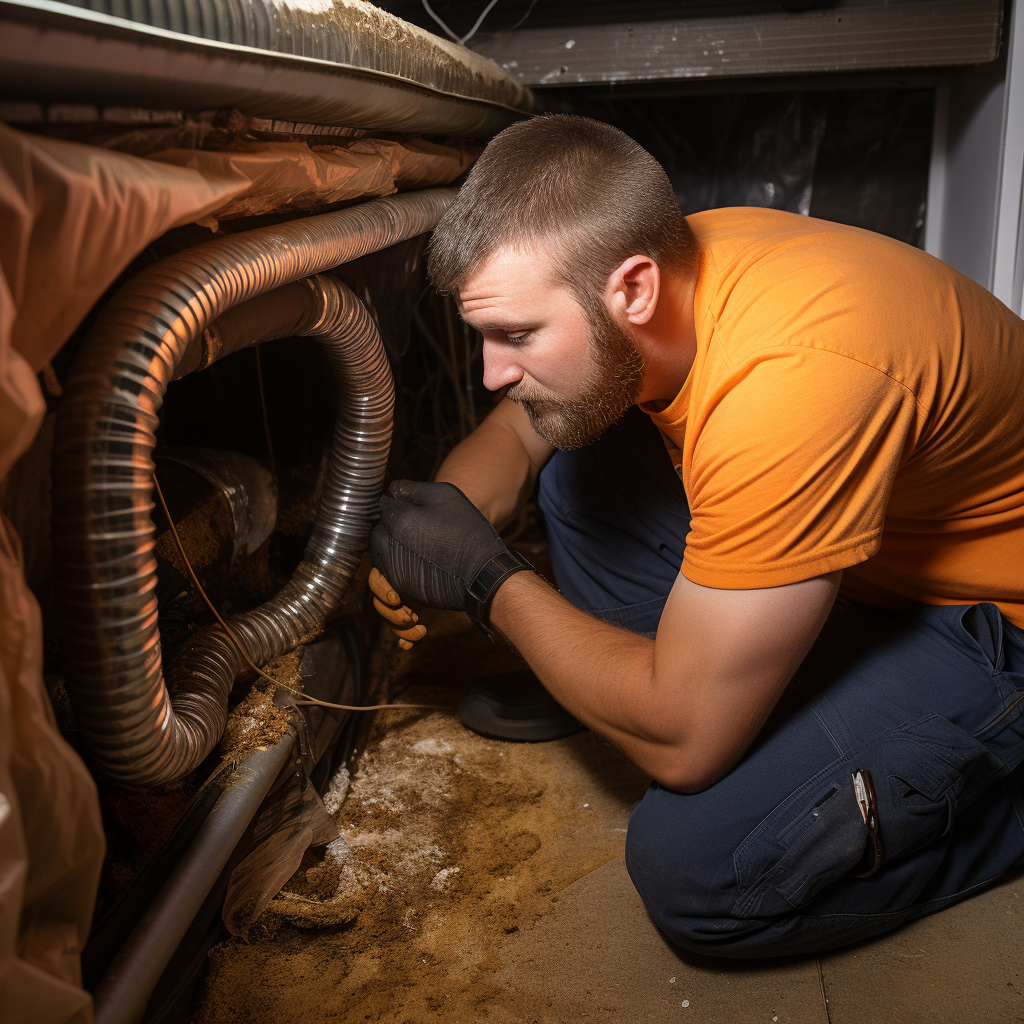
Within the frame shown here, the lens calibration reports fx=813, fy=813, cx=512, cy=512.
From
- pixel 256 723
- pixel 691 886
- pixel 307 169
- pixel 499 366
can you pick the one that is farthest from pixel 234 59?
pixel 691 886

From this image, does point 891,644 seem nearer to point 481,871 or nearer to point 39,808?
point 481,871

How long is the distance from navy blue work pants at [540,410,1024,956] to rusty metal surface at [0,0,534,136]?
0.87 metres

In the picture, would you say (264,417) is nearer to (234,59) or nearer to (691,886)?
(234,59)

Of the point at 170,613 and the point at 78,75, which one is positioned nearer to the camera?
the point at 78,75

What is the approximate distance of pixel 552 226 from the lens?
90cm

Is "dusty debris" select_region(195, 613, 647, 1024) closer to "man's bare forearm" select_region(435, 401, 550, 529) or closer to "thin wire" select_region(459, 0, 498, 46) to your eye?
"man's bare forearm" select_region(435, 401, 550, 529)

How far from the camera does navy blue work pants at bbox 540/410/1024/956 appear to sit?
948mm

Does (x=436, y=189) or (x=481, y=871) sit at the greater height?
(x=436, y=189)

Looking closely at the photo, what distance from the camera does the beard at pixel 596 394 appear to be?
0.94m

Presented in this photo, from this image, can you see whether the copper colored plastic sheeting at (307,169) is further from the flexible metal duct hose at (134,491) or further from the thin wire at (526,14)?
the thin wire at (526,14)

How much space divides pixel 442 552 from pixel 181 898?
54 cm

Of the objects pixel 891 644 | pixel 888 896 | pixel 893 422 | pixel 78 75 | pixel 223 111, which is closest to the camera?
pixel 78 75

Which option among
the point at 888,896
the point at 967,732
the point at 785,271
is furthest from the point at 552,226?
the point at 888,896

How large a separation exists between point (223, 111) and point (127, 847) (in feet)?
2.43
